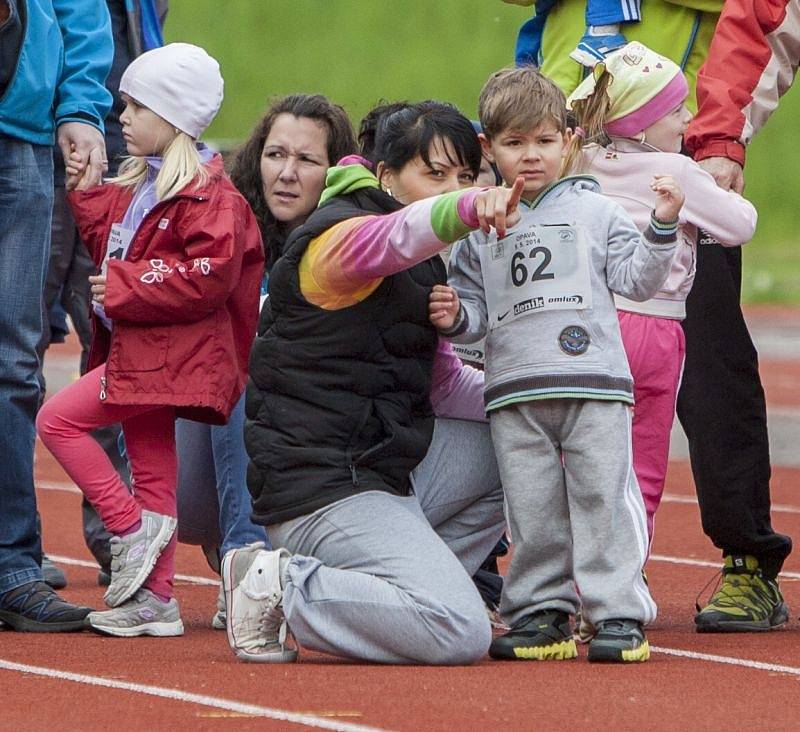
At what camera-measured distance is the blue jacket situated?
5812 millimetres

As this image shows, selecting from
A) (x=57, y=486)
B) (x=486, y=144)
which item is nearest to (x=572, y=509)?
(x=486, y=144)

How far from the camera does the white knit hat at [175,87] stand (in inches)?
236

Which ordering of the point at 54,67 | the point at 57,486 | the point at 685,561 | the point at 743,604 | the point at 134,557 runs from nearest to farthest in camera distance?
1. the point at 134,557
2. the point at 54,67
3. the point at 743,604
4. the point at 685,561
5. the point at 57,486

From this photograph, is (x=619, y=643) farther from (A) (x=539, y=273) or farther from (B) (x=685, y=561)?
(B) (x=685, y=561)

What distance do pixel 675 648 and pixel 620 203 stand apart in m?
1.35

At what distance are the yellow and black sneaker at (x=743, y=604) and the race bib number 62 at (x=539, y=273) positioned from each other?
1.36m

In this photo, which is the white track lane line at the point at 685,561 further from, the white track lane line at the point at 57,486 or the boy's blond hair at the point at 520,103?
the white track lane line at the point at 57,486

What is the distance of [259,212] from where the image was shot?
6422mm

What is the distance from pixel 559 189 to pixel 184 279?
1.14 m

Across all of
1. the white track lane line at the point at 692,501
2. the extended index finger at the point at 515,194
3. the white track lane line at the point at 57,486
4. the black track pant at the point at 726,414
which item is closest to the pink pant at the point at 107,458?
the extended index finger at the point at 515,194

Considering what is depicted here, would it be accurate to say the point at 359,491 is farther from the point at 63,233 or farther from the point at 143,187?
the point at 63,233

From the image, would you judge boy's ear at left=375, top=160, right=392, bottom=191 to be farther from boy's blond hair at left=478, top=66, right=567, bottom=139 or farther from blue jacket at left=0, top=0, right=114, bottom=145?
blue jacket at left=0, top=0, right=114, bottom=145

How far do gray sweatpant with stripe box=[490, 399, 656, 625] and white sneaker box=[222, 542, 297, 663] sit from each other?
0.65m

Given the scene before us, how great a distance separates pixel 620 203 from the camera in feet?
19.4
